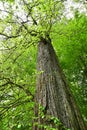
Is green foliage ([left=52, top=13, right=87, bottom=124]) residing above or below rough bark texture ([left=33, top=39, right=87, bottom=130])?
above

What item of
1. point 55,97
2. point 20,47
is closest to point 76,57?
point 20,47

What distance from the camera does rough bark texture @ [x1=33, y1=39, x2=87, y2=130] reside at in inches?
137

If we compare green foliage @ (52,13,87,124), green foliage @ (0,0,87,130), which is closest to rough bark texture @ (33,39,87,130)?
green foliage @ (0,0,87,130)

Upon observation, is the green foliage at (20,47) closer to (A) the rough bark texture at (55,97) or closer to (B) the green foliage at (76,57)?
(A) the rough bark texture at (55,97)

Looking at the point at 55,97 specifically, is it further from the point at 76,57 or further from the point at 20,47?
the point at 76,57

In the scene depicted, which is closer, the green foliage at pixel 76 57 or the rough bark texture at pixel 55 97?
the rough bark texture at pixel 55 97

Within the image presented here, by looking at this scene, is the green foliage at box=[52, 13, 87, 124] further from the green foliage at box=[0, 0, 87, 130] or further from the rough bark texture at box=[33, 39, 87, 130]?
the rough bark texture at box=[33, 39, 87, 130]

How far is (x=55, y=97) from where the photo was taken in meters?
3.94

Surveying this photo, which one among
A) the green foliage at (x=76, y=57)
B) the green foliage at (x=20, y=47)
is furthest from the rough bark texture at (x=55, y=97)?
the green foliage at (x=76, y=57)

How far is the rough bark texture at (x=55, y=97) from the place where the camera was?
3.49m

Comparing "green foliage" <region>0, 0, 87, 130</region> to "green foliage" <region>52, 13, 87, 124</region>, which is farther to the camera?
"green foliage" <region>52, 13, 87, 124</region>

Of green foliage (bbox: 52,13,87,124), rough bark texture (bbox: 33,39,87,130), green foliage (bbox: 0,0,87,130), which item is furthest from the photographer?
green foliage (bbox: 52,13,87,124)

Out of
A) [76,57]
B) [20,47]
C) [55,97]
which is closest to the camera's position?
[55,97]

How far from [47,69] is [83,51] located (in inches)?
290
